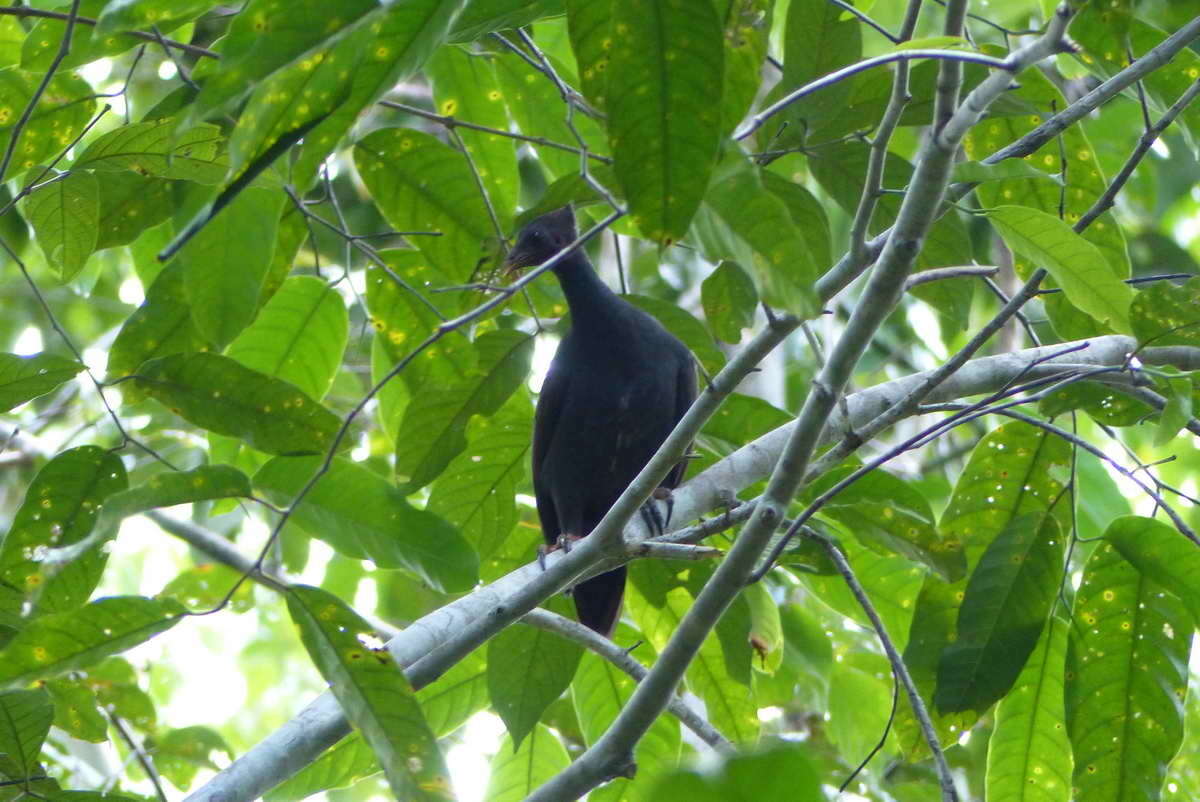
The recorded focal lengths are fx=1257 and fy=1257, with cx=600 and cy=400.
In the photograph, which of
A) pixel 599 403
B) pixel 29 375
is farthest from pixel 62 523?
pixel 599 403

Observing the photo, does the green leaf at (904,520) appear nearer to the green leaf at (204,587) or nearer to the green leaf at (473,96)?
the green leaf at (473,96)

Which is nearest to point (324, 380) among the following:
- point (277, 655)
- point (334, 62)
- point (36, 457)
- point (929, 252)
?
point (929, 252)

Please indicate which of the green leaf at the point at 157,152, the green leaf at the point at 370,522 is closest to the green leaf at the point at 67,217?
the green leaf at the point at 157,152

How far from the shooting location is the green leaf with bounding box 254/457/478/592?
8.21ft

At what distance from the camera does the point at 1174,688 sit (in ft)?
8.01

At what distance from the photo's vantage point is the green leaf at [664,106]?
4.34 feet

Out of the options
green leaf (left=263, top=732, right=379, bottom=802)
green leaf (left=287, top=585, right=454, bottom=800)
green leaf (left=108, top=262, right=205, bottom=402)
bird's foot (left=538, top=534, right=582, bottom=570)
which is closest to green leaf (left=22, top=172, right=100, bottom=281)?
green leaf (left=108, top=262, right=205, bottom=402)

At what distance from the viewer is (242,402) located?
2504 mm

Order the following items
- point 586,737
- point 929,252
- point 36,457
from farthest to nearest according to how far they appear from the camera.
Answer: point 36,457, point 586,737, point 929,252

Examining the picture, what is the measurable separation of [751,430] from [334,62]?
1953 mm

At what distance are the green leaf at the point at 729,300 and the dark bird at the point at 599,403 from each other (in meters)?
1.41

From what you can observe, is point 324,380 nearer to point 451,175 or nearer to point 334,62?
point 451,175

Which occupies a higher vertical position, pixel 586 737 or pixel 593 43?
pixel 593 43

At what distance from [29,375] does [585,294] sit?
2.33m
